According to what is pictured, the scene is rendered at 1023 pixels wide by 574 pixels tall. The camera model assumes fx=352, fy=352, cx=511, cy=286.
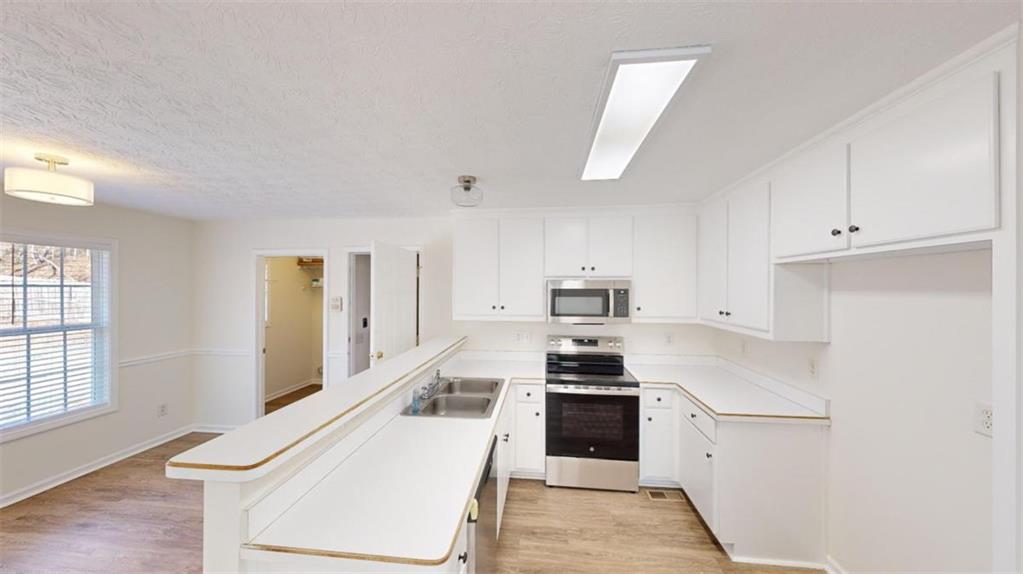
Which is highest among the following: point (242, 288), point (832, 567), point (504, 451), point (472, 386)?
point (242, 288)

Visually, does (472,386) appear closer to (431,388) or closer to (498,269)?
(431,388)

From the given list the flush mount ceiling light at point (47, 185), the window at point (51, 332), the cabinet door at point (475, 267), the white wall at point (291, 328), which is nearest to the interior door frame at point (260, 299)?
the white wall at point (291, 328)

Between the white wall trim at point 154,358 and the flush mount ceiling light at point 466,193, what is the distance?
3.75 meters

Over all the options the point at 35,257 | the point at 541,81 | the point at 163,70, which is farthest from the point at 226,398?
the point at 541,81

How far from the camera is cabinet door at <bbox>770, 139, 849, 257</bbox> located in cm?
162

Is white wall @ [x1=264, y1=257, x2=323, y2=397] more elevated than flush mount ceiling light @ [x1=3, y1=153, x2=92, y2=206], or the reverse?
flush mount ceiling light @ [x1=3, y1=153, x2=92, y2=206]

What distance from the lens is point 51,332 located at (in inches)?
115

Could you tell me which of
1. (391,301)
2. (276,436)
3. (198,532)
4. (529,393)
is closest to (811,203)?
(529,393)

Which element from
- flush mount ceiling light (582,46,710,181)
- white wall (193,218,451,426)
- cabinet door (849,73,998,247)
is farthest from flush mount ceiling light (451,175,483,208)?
cabinet door (849,73,998,247)

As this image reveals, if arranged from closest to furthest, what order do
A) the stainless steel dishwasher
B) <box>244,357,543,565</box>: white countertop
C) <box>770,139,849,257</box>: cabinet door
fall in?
<box>244,357,543,565</box>: white countertop → the stainless steel dishwasher → <box>770,139,849,257</box>: cabinet door

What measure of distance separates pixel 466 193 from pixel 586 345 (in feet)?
6.23

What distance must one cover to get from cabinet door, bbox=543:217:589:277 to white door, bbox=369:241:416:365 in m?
1.29

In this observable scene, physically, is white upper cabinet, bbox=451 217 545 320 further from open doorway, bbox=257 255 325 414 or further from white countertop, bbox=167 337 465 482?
open doorway, bbox=257 255 325 414

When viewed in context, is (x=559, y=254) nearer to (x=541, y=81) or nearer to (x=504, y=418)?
(x=504, y=418)
